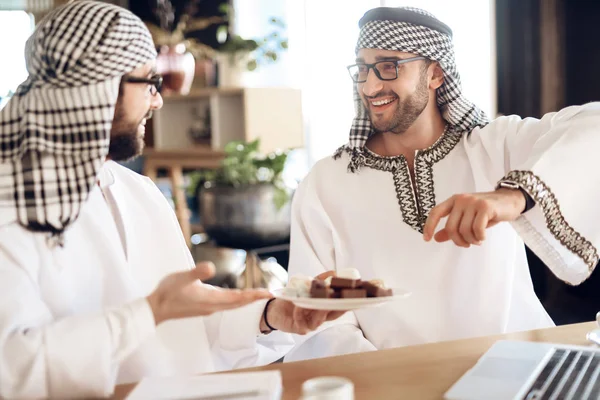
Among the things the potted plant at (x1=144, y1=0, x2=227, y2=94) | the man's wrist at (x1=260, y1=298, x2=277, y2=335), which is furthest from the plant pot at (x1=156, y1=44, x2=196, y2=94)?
the man's wrist at (x1=260, y1=298, x2=277, y2=335)

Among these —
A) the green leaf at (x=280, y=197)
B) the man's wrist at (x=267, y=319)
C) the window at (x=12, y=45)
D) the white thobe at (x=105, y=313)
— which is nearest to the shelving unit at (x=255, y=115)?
the green leaf at (x=280, y=197)

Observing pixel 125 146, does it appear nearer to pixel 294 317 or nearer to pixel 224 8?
pixel 294 317

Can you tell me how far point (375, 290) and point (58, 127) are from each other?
698 millimetres

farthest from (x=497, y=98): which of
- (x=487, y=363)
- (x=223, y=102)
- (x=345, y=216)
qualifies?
(x=487, y=363)

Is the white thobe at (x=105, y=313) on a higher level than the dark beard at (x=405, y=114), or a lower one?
lower

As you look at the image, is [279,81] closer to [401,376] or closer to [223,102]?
[223,102]

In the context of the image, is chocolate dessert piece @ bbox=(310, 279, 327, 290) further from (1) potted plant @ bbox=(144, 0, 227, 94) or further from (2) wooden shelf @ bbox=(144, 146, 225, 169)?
(2) wooden shelf @ bbox=(144, 146, 225, 169)

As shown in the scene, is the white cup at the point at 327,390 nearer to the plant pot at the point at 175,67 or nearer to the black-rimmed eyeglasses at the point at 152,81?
the black-rimmed eyeglasses at the point at 152,81

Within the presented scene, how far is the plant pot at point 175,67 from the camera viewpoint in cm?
458

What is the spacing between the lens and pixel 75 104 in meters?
1.35

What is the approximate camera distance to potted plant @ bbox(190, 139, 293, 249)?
Result: 12.2ft

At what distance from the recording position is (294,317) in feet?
5.19

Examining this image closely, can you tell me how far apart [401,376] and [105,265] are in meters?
0.69

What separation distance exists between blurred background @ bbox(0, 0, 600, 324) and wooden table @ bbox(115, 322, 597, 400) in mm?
2302
